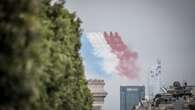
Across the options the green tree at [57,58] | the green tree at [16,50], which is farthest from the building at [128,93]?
the green tree at [16,50]

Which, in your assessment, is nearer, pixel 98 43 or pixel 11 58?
pixel 11 58

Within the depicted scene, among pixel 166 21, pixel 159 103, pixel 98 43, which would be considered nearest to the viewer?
pixel 159 103

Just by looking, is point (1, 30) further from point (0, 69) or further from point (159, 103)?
point (159, 103)

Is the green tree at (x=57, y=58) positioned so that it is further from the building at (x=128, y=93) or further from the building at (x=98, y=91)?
the building at (x=128, y=93)

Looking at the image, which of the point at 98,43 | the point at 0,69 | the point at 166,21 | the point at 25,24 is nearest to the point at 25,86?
the point at 0,69

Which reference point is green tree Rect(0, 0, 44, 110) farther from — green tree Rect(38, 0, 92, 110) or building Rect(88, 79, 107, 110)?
building Rect(88, 79, 107, 110)

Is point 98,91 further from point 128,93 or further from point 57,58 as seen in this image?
point 57,58

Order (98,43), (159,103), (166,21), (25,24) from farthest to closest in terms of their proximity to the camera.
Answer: (98,43), (166,21), (159,103), (25,24)
